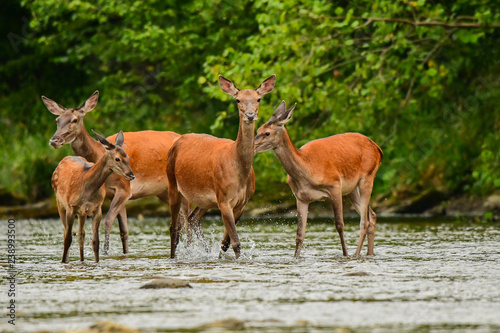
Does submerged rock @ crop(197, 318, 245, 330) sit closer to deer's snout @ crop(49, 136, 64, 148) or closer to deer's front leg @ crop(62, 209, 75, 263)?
deer's front leg @ crop(62, 209, 75, 263)

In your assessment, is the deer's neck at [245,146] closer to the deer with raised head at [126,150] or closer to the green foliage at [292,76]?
the deer with raised head at [126,150]

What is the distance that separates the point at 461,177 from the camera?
2127cm

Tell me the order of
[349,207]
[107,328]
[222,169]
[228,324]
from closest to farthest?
[107,328] → [228,324] → [222,169] → [349,207]

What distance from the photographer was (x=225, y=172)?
12.6 m

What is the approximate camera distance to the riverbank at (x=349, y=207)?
818 inches

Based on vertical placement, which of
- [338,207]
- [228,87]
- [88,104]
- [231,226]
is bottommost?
[231,226]

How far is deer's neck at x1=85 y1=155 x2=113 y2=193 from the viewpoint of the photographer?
12375mm

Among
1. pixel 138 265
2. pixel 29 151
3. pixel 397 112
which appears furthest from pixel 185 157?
pixel 29 151

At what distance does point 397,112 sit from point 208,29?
6901 millimetres

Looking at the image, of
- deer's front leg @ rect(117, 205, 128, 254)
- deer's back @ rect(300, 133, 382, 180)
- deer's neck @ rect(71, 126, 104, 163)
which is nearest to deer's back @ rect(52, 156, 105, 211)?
deer's neck @ rect(71, 126, 104, 163)

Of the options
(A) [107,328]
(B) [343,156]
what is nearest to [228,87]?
(B) [343,156]

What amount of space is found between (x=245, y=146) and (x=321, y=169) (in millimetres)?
1193

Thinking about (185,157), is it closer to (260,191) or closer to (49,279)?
(49,279)

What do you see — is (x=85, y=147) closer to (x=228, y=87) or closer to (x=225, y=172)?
(x=228, y=87)
